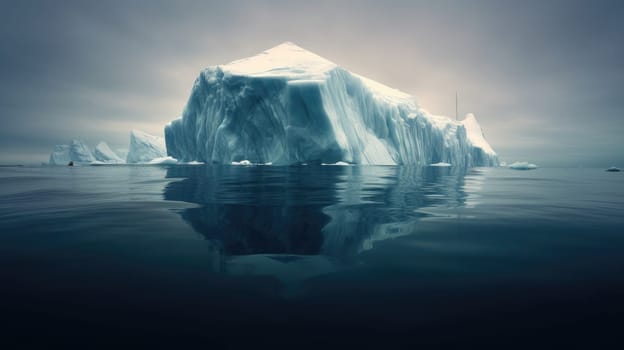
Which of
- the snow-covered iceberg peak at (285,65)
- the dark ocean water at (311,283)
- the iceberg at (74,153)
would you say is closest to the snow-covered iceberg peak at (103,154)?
the iceberg at (74,153)

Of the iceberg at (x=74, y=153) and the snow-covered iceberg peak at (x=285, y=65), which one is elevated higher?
the snow-covered iceberg peak at (x=285, y=65)

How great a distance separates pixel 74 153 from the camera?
101 meters

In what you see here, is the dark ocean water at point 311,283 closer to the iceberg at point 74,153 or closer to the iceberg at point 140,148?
the iceberg at point 140,148

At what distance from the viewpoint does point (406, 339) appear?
148 cm

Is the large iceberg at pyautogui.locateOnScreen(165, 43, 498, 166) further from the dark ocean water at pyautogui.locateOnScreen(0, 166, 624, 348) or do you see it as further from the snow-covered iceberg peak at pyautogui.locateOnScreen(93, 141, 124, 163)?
the snow-covered iceberg peak at pyautogui.locateOnScreen(93, 141, 124, 163)

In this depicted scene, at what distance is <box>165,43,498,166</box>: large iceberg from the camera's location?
32281mm

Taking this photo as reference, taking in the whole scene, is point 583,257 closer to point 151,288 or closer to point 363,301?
point 363,301

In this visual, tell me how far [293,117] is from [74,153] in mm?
109240

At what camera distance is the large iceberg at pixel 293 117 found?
32.3 m

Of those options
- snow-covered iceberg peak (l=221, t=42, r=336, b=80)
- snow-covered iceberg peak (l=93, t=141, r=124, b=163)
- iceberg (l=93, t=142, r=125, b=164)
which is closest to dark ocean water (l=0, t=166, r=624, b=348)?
snow-covered iceberg peak (l=221, t=42, r=336, b=80)

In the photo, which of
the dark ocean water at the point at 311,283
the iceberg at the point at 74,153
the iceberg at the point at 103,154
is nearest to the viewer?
the dark ocean water at the point at 311,283

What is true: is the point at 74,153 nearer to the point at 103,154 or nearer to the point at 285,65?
the point at 103,154

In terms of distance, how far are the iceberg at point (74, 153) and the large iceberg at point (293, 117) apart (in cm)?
7822

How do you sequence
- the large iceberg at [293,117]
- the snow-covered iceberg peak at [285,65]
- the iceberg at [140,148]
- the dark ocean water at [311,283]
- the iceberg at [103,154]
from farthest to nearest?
the iceberg at [103,154], the iceberg at [140,148], the snow-covered iceberg peak at [285,65], the large iceberg at [293,117], the dark ocean water at [311,283]
